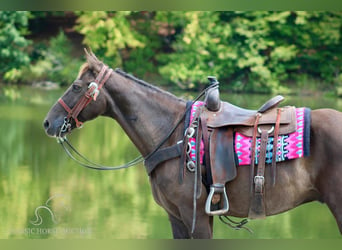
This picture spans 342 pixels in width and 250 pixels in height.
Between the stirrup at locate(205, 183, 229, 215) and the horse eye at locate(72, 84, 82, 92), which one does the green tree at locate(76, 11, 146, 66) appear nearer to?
the horse eye at locate(72, 84, 82, 92)

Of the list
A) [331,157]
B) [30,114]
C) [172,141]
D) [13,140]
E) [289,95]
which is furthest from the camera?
[289,95]

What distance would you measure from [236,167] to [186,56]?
1074 centimetres

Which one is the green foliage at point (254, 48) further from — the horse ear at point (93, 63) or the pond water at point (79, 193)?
the horse ear at point (93, 63)

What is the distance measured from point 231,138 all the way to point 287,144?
322 millimetres

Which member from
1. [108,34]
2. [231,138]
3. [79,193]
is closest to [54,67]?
[108,34]

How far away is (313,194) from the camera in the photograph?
356cm

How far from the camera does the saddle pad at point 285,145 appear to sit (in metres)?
3.48

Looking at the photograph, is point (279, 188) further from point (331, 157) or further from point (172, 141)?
point (172, 141)

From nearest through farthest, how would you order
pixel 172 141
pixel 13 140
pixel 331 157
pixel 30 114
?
pixel 331 157 < pixel 172 141 < pixel 13 140 < pixel 30 114

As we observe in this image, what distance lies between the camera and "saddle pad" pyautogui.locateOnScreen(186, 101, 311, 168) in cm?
348

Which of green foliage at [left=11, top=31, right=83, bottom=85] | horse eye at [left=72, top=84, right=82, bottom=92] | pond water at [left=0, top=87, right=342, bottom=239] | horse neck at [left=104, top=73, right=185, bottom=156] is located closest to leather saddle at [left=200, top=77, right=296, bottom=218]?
horse neck at [left=104, top=73, right=185, bottom=156]

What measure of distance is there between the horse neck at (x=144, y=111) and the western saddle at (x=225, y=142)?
13 cm

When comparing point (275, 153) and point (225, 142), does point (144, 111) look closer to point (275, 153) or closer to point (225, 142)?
point (225, 142)

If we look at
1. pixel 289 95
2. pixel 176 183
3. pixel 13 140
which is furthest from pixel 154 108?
pixel 289 95
